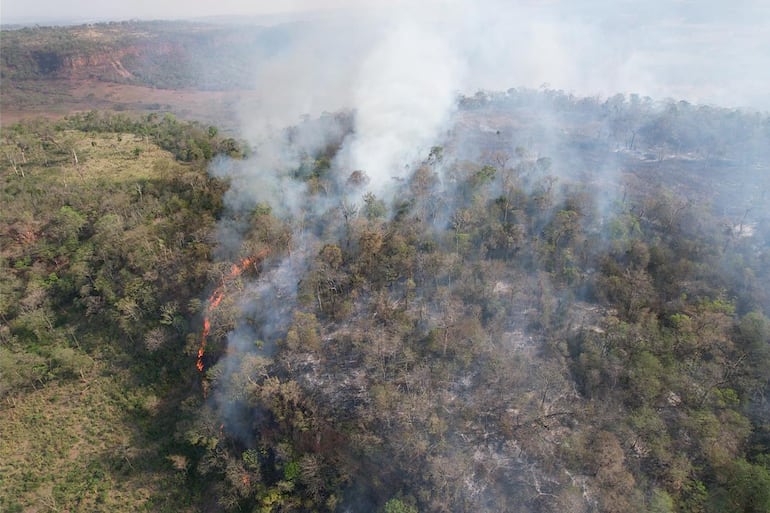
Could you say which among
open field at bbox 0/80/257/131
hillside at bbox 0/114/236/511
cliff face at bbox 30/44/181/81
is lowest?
hillside at bbox 0/114/236/511

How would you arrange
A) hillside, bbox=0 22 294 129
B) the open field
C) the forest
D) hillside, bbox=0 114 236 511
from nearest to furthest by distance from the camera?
the forest
hillside, bbox=0 114 236 511
the open field
hillside, bbox=0 22 294 129

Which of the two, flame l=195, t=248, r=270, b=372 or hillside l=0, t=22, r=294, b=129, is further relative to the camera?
hillside l=0, t=22, r=294, b=129

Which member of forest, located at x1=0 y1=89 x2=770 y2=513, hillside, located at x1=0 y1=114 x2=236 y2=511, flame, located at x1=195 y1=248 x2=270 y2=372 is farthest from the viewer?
flame, located at x1=195 y1=248 x2=270 y2=372

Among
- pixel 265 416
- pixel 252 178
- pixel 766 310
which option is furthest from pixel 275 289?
pixel 766 310

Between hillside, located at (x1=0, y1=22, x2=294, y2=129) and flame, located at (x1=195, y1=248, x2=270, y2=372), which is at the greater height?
hillside, located at (x1=0, y1=22, x2=294, y2=129)

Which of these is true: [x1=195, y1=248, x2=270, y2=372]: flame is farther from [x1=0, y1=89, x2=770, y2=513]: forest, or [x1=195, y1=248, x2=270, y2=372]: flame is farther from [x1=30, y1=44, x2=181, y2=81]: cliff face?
[x1=30, y1=44, x2=181, y2=81]: cliff face

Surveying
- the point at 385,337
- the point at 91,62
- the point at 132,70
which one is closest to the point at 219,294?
the point at 385,337

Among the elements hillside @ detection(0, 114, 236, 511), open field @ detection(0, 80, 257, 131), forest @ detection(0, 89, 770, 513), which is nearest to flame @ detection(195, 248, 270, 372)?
forest @ detection(0, 89, 770, 513)
